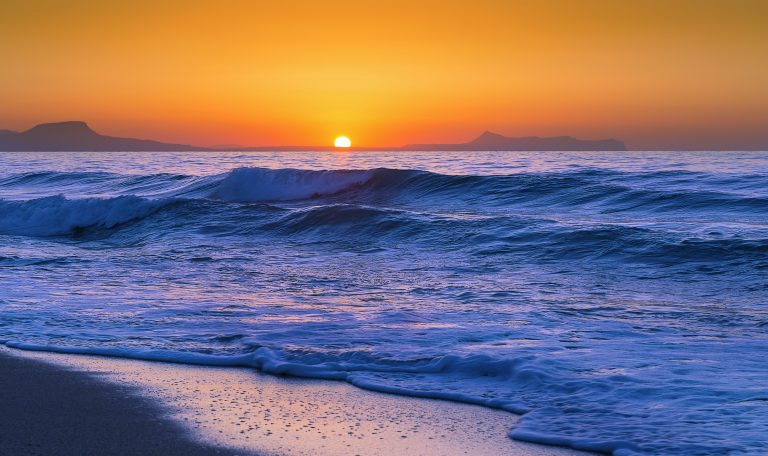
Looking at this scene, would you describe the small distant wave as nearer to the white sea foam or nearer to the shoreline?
the white sea foam

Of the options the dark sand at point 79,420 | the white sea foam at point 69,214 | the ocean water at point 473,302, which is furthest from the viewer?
the white sea foam at point 69,214

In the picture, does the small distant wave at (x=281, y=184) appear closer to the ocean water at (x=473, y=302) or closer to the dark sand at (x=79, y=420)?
the ocean water at (x=473, y=302)

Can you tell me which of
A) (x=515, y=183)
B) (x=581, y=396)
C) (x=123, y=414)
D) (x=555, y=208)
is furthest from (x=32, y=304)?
(x=515, y=183)

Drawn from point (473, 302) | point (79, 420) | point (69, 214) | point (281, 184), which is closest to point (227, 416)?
point (79, 420)

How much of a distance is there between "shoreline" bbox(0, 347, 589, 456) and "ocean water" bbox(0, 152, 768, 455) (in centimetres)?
25

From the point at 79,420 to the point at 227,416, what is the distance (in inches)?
32.7

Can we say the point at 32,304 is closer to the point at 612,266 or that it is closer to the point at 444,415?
the point at 444,415

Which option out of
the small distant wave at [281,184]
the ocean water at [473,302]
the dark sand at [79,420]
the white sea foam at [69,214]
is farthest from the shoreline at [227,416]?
the small distant wave at [281,184]

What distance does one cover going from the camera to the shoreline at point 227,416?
4.10m

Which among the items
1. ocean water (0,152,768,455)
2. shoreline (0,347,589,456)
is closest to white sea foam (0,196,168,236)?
ocean water (0,152,768,455)

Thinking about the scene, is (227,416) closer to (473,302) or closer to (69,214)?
(473,302)

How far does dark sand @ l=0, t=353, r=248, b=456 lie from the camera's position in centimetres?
403

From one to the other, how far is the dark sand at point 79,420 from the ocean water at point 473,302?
0.86 m

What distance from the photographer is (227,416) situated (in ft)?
15.0
